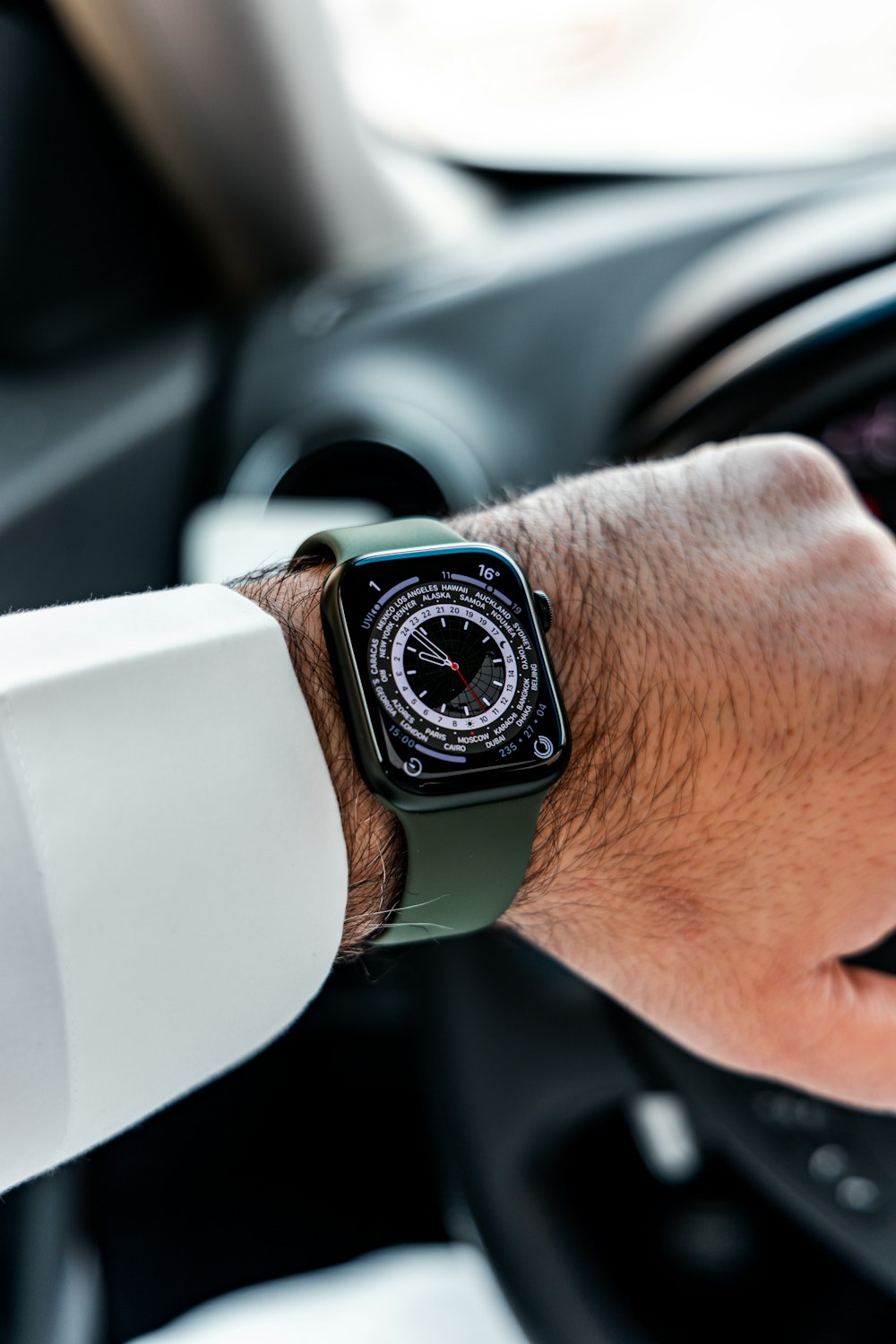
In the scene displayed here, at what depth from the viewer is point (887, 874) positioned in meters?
0.88

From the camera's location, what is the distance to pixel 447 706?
0.78 metres

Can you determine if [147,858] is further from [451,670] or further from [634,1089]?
[634,1089]

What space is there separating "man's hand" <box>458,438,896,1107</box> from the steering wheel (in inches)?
9.9

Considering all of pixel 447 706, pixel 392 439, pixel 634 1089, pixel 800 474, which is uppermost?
pixel 392 439

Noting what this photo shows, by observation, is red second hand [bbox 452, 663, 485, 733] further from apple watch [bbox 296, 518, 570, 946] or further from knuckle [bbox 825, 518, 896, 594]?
knuckle [bbox 825, 518, 896, 594]

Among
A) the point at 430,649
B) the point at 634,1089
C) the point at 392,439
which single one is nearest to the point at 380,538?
the point at 430,649

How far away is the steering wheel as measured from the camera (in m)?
1.12

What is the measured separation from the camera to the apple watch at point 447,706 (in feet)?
2.45

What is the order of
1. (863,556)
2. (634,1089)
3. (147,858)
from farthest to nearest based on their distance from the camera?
1. (634,1089)
2. (863,556)
3. (147,858)

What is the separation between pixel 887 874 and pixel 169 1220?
1151 mm

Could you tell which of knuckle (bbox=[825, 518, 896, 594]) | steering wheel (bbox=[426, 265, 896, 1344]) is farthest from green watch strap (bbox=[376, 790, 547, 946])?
steering wheel (bbox=[426, 265, 896, 1344])

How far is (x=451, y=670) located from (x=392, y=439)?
659 mm

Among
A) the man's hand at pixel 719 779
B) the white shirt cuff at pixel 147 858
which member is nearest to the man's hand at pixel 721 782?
the man's hand at pixel 719 779

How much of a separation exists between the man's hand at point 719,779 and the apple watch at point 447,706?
4 cm
